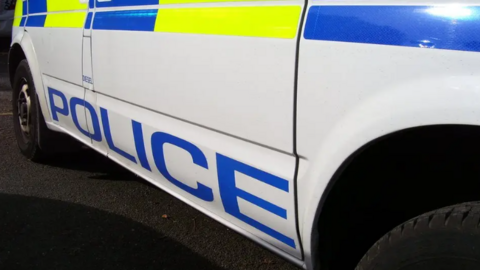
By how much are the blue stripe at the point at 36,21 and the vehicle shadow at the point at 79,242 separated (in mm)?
1301

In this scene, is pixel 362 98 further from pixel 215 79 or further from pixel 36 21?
pixel 36 21

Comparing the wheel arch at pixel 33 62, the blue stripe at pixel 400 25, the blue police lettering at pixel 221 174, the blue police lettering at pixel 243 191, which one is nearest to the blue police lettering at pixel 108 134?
the blue police lettering at pixel 221 174

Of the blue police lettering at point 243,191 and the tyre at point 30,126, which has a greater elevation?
the blue police lettering at point 243,191

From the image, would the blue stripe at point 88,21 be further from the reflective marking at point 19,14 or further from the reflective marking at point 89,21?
the reflective marking at point 19,14

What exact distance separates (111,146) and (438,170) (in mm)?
1929

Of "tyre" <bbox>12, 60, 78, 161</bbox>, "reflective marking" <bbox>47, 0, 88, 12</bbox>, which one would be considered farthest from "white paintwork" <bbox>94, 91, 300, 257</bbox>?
"tyre" <bbox>12, 60, 78, 161</bbox>

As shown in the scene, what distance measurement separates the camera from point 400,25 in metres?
1.48

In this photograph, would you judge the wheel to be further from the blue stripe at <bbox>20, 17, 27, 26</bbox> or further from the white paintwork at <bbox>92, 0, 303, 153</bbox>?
the blue stripe at <bbox>20, 17, 27, 26</bbox>

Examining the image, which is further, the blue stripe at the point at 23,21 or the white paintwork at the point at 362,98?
the blue stripe at the point at 23,21

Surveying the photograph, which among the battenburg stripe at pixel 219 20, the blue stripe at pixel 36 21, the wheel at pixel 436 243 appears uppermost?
the battenburg stripe at pixel 219 20

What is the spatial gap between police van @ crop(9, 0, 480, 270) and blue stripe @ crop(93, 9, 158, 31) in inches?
0.4

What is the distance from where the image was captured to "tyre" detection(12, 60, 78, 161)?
4344 millimetres

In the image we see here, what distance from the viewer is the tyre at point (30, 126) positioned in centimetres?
434

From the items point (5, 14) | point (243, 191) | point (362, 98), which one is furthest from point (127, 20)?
point (5, 14)
